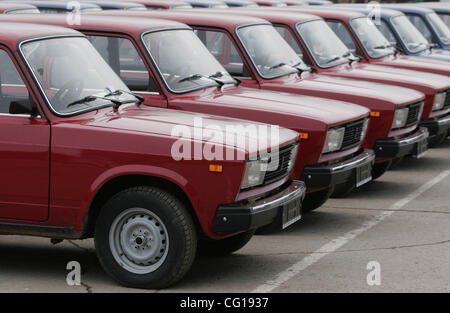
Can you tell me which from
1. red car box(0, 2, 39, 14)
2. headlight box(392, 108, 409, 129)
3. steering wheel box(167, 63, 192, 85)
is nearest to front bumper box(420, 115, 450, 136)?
headlight box(392, 108, 409, 129)

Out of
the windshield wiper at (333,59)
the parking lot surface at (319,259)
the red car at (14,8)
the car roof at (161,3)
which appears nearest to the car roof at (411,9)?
the car roof at (161,3)

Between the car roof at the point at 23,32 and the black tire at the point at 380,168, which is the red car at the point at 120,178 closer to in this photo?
the car roof at the point at 23,32

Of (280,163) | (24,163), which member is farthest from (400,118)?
(24,163)

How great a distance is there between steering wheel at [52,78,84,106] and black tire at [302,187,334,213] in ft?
9.50

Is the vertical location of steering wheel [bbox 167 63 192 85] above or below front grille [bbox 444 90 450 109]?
above

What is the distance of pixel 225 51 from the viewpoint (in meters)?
10.8

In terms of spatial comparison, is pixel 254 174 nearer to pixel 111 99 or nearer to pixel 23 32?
pixel 111 99

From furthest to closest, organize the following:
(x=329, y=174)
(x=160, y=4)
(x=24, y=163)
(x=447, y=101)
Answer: (x=160, y=4) < (x=447, y=101) < (x=329, y=174) < (x=24, y=163)

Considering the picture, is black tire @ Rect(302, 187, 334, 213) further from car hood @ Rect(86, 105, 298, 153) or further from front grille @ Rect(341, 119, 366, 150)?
car hood @ Rect(86, 105, 298, 153)

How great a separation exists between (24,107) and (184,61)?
2.56m

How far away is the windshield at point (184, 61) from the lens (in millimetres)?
9211

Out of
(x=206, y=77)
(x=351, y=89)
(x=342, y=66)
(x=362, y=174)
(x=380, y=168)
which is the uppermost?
(x=206, y=77)

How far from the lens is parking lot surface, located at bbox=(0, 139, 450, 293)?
23.4 feet
